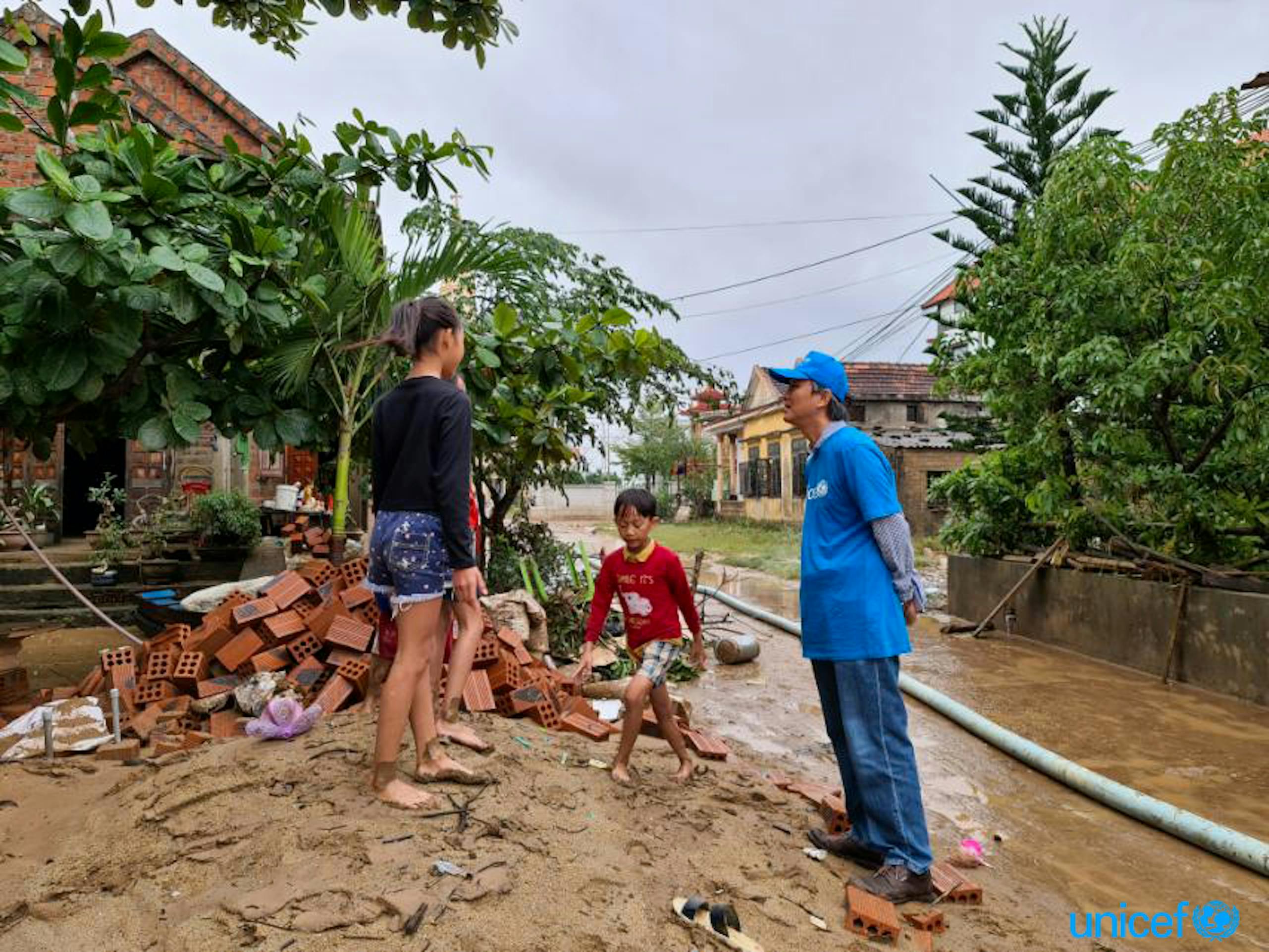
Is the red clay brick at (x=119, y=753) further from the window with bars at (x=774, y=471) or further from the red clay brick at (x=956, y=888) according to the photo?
the window with bars at (x=774, y=471)

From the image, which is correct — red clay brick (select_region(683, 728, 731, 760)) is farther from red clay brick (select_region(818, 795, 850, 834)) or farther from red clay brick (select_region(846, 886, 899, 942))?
red clay brick (select_region(846, 886, 899, 942))

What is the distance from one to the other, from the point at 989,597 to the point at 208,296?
9.18 metres

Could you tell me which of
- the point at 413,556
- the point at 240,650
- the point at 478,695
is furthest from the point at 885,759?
the point at 240,650

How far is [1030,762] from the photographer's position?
5016 millimetres

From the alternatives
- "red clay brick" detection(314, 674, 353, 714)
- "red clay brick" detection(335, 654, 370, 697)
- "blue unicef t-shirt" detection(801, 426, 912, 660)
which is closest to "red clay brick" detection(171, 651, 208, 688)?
"red clay brick" detection(314, 674, 353, 714)

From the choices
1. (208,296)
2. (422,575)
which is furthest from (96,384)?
(422,575)

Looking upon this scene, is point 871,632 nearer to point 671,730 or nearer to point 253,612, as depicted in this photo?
point 671,730

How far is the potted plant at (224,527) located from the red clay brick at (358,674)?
5671 millimetres

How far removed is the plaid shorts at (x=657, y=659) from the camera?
147 inches

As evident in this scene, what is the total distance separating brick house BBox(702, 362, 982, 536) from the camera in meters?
23.2

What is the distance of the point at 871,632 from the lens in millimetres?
2900

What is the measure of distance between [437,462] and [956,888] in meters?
2.36

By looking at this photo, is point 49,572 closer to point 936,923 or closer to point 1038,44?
point 936,923

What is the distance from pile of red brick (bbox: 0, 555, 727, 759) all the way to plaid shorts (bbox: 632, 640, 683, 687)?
77 centimetres
